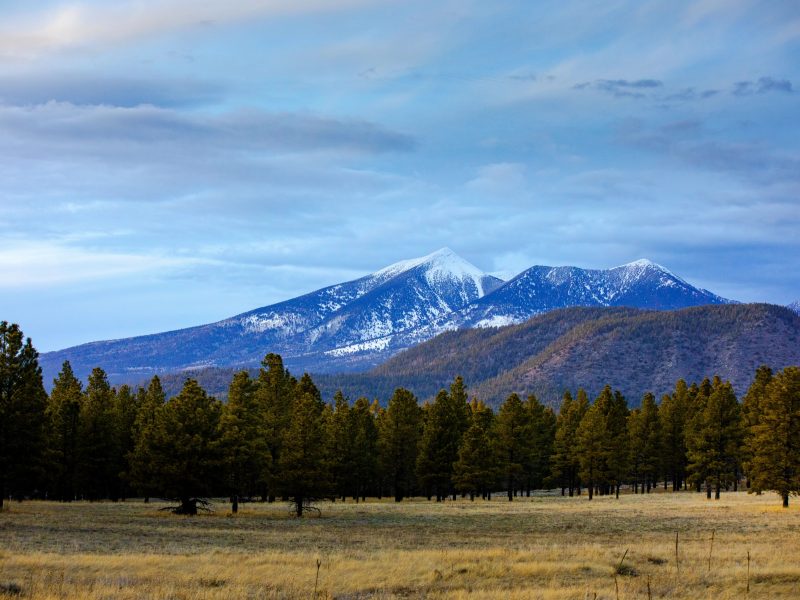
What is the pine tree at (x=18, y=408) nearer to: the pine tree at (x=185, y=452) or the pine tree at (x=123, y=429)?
the pine tree at (x=185, y=452)

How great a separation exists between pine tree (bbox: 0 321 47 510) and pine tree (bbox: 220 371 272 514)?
1254cm

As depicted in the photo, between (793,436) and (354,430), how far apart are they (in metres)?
45.6

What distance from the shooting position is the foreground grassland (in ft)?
82.6

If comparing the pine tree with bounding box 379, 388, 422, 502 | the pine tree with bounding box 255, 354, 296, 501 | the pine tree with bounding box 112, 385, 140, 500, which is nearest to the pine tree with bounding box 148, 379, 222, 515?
the pine tree with bounding box 255, 354, 296, 501

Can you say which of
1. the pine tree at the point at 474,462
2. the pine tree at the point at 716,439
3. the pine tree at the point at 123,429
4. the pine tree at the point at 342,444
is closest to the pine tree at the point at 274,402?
the pine tree at the point at 342,444

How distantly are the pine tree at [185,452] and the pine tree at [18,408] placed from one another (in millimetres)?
7918

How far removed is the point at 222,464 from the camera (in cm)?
6169

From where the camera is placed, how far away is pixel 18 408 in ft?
190

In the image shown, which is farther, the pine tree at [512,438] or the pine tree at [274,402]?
the pine tree at [512,438]

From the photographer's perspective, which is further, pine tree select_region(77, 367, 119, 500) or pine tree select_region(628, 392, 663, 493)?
pine tree select_region(628, 392, 663, 493)

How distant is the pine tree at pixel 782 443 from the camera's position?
71562mm

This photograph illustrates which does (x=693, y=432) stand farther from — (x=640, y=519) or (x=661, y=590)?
(x=661, y=590)

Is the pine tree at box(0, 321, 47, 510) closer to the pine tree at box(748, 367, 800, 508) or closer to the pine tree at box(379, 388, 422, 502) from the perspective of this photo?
the pine tree at box(379, 388, 422, 502)

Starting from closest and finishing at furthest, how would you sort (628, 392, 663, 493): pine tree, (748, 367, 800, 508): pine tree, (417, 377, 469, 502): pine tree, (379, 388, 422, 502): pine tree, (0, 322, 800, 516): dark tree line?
1. (0, 322, 800, 516): dark tree line
2. (748, 367, 800, 508): pine tree
3. (417, 377, 469, 502): pine tree
4. (379, 388, 422, 502): pine tree
5. (628, 392, 663, 493): pine tree
